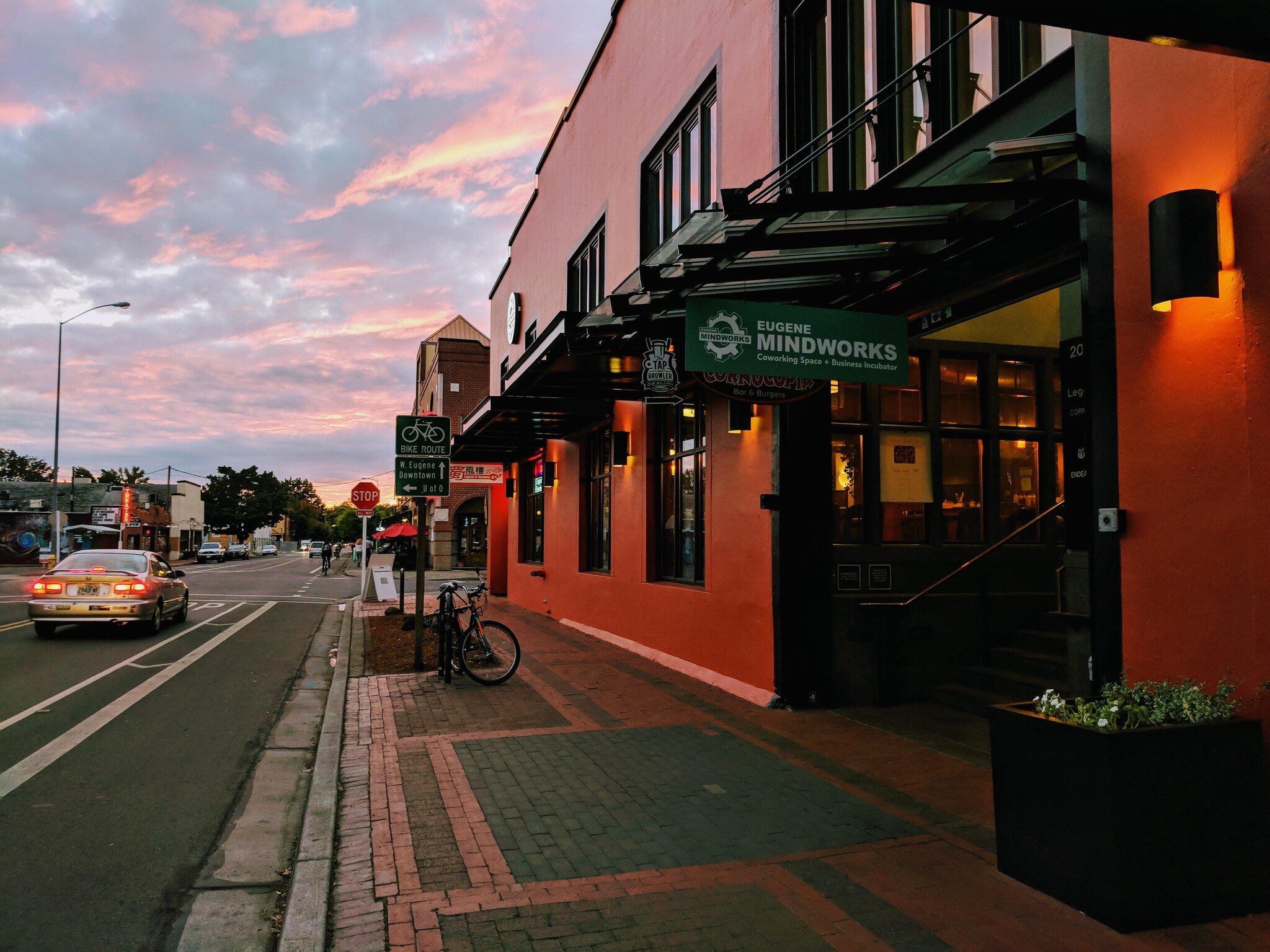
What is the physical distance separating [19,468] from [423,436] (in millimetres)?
112048

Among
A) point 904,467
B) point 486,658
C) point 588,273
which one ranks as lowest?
point 486,658

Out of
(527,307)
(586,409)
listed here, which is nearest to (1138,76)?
(586,409)

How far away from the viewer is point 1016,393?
9766 millimetres

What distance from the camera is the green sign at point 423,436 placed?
457 inches

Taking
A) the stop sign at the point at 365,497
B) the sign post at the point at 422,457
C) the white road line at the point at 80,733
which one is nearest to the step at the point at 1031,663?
the sign post at the point at 422,457

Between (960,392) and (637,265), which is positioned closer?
A: (960,392)

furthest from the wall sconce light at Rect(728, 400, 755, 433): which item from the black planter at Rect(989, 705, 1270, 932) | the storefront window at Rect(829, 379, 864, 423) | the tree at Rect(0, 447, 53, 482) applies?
the tree at Rect(0, 447, 53, 482)

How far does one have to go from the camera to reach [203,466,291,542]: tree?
110438 millimetres

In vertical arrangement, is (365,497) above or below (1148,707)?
above

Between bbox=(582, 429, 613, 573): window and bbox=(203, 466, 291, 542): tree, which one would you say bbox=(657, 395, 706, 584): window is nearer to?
bbox=(582, 429, 613, 573): window

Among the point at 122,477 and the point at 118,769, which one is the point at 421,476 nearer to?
the point at 118,769

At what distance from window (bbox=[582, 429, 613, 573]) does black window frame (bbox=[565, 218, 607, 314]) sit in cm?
247

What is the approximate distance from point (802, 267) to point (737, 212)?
1.77 m

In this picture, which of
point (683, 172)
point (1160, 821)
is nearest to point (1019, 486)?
point (683, 172)
